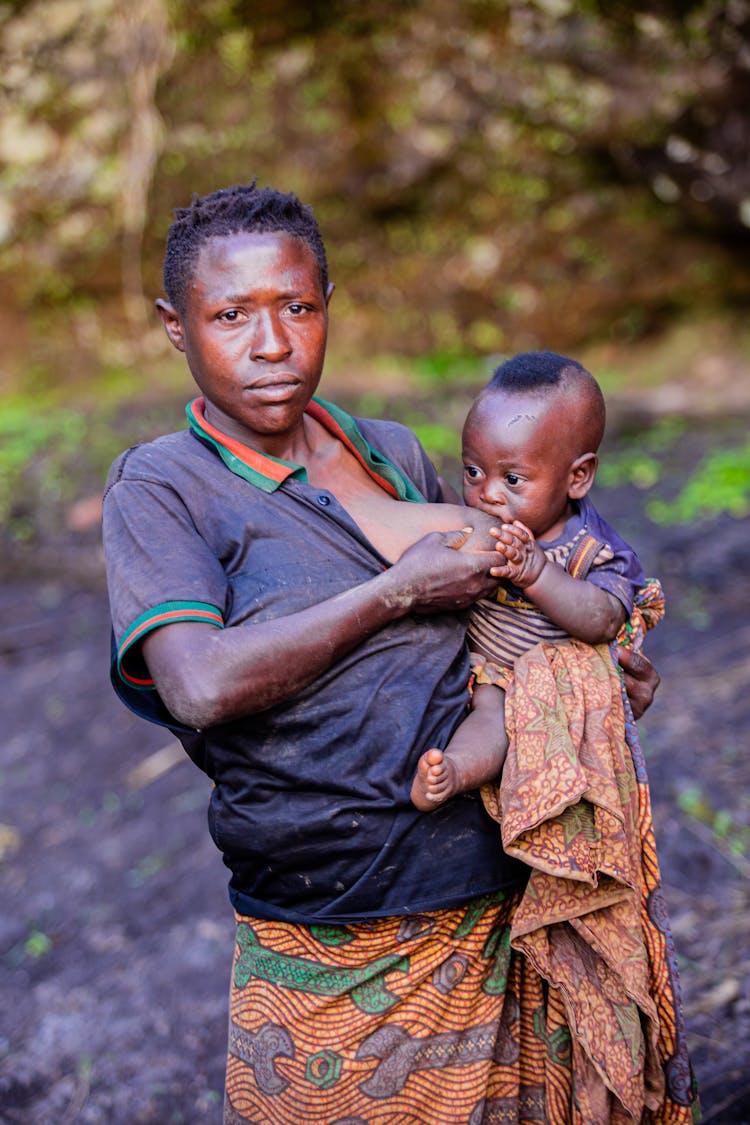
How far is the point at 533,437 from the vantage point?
190 centimetres

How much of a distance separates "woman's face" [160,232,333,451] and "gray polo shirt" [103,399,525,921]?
94 millimetres

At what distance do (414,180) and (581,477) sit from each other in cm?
566

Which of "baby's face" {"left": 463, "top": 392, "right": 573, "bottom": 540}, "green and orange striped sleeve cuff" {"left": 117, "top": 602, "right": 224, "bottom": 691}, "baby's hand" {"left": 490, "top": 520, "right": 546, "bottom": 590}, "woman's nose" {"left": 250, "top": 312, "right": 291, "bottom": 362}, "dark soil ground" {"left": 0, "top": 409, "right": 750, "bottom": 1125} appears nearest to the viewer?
"green and orange striped sleeve cuff" {"left": 117, "top": 602, "right": 224, "bottom": 691}

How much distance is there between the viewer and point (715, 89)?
20.1 ft

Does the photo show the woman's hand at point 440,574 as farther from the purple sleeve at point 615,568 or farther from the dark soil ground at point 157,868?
the dark soil ground at point 157,868

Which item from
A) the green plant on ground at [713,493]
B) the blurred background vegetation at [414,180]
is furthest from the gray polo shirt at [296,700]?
the blurred background vegetation at [414,180]

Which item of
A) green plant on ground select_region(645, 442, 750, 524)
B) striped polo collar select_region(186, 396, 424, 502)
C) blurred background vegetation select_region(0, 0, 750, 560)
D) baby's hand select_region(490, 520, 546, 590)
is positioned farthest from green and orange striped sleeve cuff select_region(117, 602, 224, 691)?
blurred background vegetation select_region(0, 0, 750, 560)

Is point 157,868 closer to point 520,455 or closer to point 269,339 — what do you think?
point 520,455

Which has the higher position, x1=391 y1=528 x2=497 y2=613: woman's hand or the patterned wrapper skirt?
x1=391 y1=528 x2=497 y2=613: woman's hand

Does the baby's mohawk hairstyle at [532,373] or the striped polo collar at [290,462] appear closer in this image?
the striped polo collar at [290,462]

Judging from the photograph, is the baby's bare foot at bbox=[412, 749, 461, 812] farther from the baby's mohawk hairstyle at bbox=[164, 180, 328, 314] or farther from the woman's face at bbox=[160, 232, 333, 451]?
the baby's mohawk hairstyle at bbox=[164, 180, 328, 314]

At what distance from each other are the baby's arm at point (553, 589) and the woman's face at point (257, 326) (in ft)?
1.44

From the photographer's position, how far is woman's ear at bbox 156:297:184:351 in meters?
1.78

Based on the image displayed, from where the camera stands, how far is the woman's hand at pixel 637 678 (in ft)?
6.37
